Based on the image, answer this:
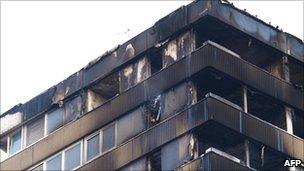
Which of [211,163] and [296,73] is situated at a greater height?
[296,73]

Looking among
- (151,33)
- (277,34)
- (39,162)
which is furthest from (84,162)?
(277,34)

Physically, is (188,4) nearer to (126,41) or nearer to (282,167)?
(126,41)

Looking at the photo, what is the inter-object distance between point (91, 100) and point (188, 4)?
623 cm

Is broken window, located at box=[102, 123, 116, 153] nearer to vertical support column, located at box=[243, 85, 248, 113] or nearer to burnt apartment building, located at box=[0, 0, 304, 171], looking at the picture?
burnt apartment building, located at box=[0, 0, 304, 171]

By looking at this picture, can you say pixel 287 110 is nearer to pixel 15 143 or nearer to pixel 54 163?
pixel 54 163

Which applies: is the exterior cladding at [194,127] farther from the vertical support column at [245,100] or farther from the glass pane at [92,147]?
the vertical support column at [245,100]

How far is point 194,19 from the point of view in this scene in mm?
43969

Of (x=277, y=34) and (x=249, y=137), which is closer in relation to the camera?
(x=249, y=137)

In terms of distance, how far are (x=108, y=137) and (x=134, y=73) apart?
2.87m

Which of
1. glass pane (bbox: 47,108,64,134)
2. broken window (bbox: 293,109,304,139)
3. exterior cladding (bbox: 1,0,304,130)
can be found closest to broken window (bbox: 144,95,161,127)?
exterior cladding (bbox: 1,0,304,130)

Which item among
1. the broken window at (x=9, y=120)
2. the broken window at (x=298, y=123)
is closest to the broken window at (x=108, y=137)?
the broken window at (x=9, y=120)

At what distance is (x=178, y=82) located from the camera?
42.9m

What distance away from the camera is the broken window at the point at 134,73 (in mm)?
45181

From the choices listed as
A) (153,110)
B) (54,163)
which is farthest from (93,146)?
(153,110)
